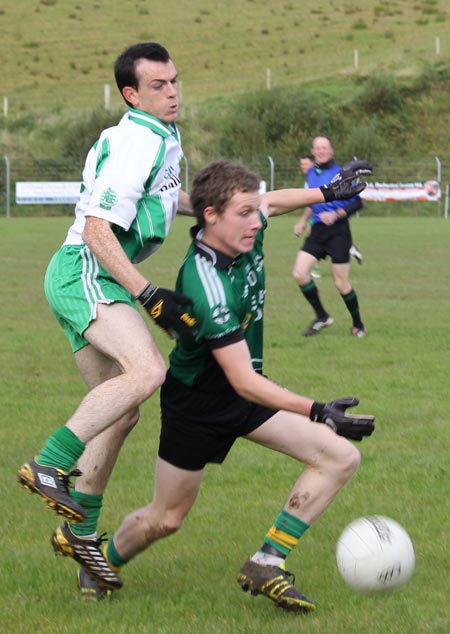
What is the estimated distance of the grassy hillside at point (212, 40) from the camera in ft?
208

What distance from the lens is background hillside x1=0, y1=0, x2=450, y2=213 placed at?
1868 inches

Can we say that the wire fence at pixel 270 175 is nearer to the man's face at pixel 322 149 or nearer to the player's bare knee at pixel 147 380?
the man's face at pixel 322 149

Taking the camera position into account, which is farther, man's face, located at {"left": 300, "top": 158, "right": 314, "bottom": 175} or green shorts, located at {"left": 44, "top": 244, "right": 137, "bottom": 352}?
man's face, located at {"left": 300, "top": 158, "right": 314, "bottom": 175}

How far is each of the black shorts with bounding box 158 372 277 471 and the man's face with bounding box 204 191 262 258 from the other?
580 mm

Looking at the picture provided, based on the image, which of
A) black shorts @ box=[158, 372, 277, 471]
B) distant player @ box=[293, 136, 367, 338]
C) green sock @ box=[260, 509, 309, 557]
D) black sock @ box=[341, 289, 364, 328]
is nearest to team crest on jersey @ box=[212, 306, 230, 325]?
black shorts @ box=[158, 372, 277, 471]

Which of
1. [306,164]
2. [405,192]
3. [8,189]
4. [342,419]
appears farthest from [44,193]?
[342,419]

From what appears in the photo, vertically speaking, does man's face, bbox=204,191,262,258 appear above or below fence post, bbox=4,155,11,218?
above

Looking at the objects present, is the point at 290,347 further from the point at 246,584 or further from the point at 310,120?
the point at 310,120

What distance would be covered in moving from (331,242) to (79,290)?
8.62 metres

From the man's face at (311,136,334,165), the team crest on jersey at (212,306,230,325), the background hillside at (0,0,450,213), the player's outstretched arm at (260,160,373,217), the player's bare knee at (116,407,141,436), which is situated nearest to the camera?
the team crest on jersey at (212,306,230,325)

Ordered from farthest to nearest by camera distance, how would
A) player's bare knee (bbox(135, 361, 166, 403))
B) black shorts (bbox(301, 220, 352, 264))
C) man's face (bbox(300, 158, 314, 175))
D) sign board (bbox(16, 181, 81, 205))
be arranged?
sign board (bbox(16, 181, 81, 205)) → man's face (bbox(300, 158, 314, 175)) → black shorts (bbox(301, 220, 352, 264)) → player's bare knee (bbox(135, 361, 166, 403))

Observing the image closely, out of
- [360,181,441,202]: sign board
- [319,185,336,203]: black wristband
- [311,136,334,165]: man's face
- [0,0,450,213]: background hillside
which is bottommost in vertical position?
[360,181,441,202]: sign board

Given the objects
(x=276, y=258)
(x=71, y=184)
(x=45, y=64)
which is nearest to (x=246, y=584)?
(x=276, y=258)

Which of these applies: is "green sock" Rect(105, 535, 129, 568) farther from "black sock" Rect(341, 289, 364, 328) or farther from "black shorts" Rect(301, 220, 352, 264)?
"black shorts" Rect(301, 220, 352, 264)
